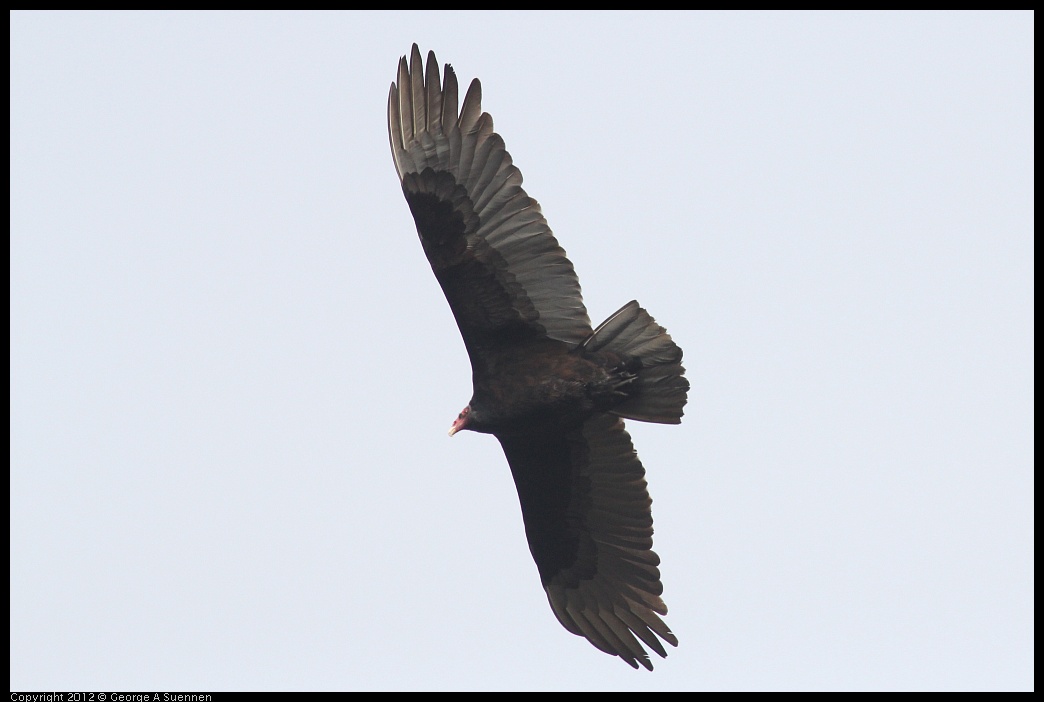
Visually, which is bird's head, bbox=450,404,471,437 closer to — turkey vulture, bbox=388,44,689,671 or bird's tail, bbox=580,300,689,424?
turkey vulture, bbox=388,44,689,671

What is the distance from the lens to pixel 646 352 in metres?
9.05

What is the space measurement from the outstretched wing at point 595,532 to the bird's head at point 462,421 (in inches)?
14.8

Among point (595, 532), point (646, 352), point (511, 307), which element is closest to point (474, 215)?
point (511, 307)

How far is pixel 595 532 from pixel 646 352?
182 centimetres

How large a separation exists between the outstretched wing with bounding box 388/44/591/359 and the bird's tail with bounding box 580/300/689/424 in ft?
0.59

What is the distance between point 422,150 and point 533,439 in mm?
2270

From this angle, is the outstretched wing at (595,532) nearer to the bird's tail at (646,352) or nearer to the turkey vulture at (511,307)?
the turkey vulture at (511,307)

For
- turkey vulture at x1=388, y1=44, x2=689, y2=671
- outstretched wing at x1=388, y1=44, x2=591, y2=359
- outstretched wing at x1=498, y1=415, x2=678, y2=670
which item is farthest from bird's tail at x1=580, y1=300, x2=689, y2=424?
outstretched wing at x1=498, y1=415, x2=678, y2=670

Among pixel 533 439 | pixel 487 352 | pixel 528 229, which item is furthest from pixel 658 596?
pixel 528 229

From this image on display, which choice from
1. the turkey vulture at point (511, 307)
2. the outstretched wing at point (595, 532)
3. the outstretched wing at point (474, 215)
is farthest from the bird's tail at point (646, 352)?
the outstretched wing at point (595, 532)

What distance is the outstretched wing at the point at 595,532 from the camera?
9.87 m

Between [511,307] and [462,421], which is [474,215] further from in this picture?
[462,421]

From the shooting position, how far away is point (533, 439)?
9820mm

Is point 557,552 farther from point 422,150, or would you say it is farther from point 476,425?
point 422,150
